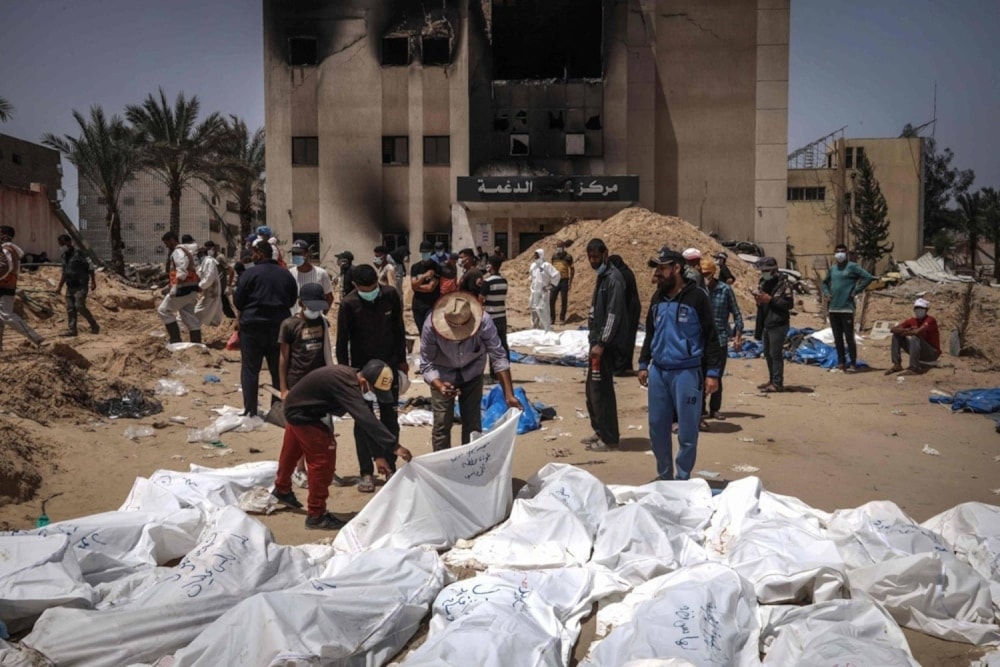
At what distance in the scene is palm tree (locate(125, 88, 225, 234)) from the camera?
2777 centimetres

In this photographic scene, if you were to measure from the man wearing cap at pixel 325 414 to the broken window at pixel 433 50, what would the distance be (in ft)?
98.5

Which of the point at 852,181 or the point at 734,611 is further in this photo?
the point at 852,181

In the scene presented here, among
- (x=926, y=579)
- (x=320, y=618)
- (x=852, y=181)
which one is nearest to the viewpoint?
(x=320, y=618)

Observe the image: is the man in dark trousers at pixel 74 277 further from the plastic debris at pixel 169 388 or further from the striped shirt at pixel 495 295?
the striped shirt at pixel 495 295

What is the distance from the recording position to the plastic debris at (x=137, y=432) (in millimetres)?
7465

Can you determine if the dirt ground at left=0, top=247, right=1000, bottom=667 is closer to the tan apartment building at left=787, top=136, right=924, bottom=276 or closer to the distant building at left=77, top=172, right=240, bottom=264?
the tan apartment building at left=787, top=136, right=924, bottom=276

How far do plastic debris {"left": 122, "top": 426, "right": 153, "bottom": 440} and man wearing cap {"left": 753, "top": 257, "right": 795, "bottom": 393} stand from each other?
6761 millimetres

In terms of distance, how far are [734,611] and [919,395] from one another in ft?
24.9

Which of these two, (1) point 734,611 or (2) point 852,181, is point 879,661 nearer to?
(1) point 734,611

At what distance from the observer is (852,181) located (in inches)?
1825

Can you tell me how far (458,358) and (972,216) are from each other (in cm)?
4826

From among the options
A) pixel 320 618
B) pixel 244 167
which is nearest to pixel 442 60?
pixel 244 167

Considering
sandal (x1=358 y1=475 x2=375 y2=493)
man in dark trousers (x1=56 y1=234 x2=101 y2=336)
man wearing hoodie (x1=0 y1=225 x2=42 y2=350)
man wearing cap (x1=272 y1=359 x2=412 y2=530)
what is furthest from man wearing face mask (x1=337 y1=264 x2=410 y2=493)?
man in dark trousers (x1=56 y1=234 x2=101 y2=336)

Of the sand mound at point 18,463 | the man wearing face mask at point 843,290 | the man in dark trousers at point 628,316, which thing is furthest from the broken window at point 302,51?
the sand mound at point 18,463
